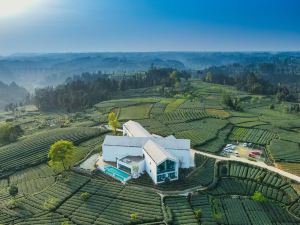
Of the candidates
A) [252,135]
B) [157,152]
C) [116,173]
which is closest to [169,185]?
[157,152]

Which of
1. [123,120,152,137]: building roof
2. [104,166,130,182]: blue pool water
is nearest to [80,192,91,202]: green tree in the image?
[104,166,130,182]: blue pool water

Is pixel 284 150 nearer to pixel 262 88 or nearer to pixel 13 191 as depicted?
pixel 13 191

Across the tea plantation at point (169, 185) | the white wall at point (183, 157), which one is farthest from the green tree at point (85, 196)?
the white wall at point (183, 157)

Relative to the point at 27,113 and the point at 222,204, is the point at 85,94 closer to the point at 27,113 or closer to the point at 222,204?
the point at 27,113

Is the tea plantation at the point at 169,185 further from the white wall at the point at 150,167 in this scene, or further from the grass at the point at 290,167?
the white wall at the point at 150,167

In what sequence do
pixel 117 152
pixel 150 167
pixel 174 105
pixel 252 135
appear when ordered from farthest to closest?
pixel 174 105 → pixel 252 135 → pixel 117 152 → pixel 150 167

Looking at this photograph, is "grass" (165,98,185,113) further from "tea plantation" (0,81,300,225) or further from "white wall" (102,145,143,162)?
"white wall" (102,145,143,162)
